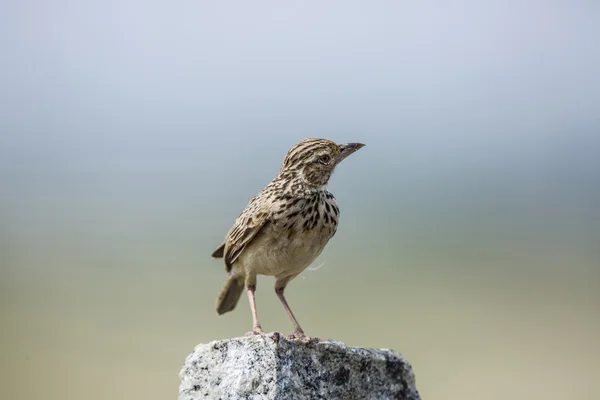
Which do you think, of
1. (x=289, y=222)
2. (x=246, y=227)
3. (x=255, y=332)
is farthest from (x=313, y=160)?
(x=255, y=332)

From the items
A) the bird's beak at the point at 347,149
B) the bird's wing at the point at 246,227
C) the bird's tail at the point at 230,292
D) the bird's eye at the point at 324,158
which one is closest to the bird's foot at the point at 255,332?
the bird's wing at the point at 246,227

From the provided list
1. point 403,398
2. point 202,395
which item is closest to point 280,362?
point 202,395

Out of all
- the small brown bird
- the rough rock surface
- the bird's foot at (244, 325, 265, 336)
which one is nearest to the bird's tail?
the small brown bird

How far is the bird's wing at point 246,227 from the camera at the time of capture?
20.5ft

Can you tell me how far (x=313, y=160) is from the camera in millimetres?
6523

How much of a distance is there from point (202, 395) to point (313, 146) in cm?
261

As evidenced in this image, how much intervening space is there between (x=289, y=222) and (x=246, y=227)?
0.38 metres

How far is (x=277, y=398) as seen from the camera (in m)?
4.49

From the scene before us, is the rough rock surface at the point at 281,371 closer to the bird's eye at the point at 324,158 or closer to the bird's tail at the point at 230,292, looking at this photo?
the bird's eye at the point at 324,158

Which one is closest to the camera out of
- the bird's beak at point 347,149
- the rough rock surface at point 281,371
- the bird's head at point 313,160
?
the rough rock surface at point 281,371

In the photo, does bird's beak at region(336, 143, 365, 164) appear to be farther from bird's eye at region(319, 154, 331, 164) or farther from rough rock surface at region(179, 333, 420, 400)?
rough rock surface at region(179, 333, 420, 400)

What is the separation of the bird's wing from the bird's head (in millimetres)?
395

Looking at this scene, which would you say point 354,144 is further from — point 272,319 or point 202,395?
point 272,319

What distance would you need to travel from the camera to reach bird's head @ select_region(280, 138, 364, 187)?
6.50 m
